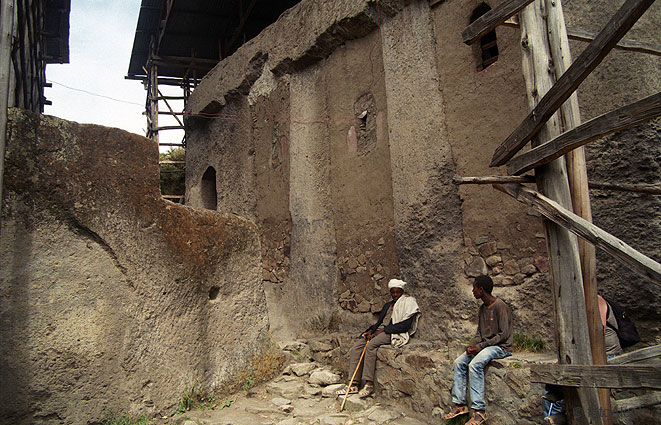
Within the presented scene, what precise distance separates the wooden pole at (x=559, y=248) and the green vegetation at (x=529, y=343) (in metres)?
1.44

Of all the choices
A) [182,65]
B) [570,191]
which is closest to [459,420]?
[570,191]

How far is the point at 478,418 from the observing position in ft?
13.1

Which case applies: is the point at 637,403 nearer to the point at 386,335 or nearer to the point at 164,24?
the point at 386,335

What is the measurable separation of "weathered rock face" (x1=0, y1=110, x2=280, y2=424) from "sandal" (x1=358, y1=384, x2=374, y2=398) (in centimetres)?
125

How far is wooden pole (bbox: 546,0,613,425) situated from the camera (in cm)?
307

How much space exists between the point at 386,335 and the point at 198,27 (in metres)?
10.3

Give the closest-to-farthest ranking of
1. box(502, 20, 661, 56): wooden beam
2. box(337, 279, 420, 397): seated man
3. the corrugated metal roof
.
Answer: box(502, 20, 661, 56): wooden beam → box(337, 279, 420, 397): seated man → the corrugated metal roof

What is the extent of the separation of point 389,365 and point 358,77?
12.8 feet

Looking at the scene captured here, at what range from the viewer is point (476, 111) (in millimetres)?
5352

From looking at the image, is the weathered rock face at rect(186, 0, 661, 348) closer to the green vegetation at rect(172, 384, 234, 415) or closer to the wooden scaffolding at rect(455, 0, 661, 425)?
the wooden scaffolding at rect(455, 0, 661, 425)

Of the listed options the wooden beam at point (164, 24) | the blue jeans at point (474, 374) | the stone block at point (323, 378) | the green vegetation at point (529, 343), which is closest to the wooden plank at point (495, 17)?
the blue jeans at point (474, 374)

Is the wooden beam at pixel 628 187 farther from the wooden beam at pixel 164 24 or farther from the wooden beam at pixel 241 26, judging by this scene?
the wooden beam at pixel 164 24

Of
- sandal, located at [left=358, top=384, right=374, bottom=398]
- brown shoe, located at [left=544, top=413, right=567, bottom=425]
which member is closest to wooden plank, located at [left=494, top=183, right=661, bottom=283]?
brown shoe, located at [left=544, top=413, right=567, bottom=425]

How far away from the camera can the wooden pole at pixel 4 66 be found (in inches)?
141
